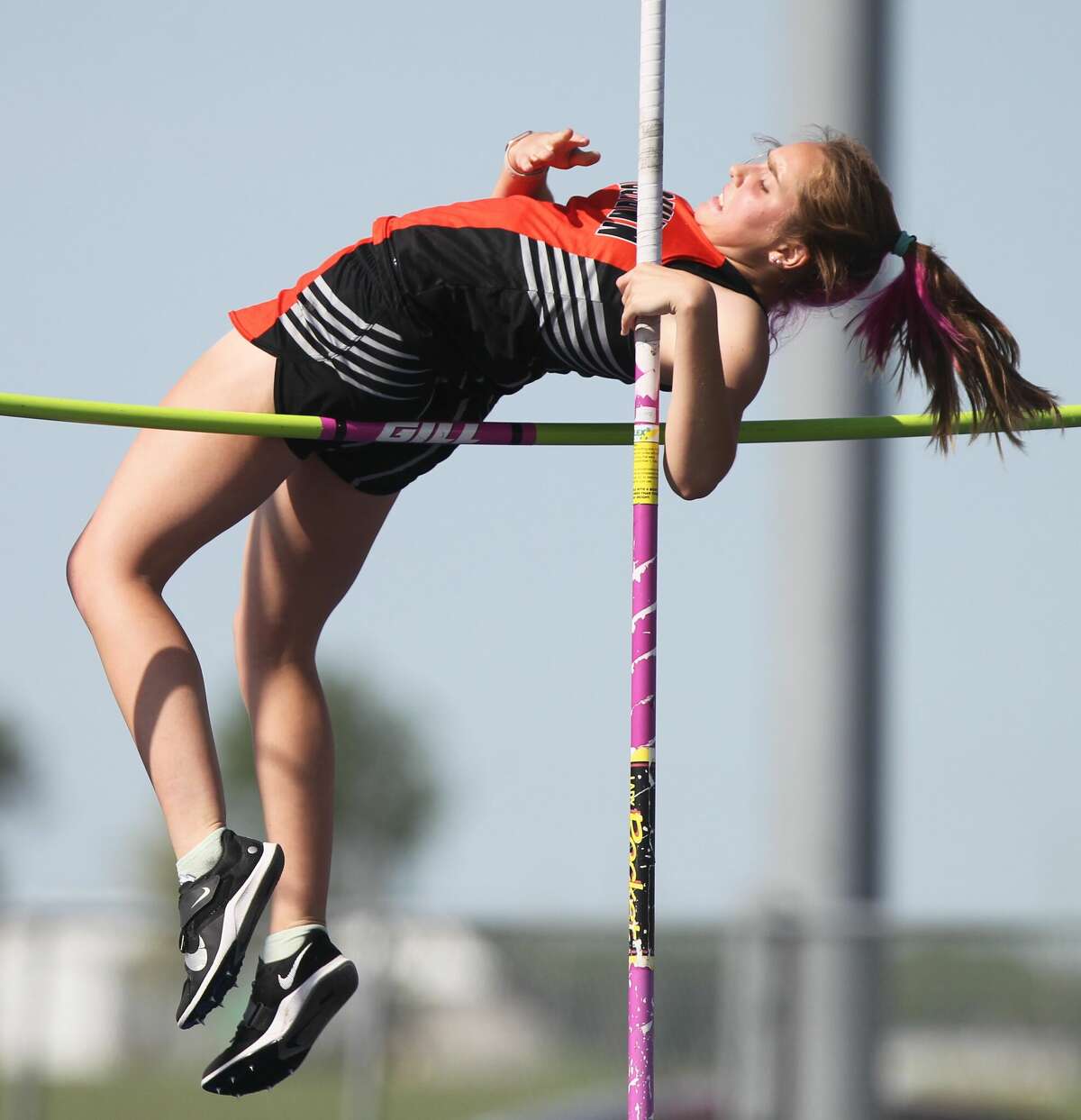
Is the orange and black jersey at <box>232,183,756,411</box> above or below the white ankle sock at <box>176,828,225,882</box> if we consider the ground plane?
above

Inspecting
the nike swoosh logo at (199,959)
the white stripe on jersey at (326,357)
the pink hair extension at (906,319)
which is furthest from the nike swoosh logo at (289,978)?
the pink hair extension at (906,319)

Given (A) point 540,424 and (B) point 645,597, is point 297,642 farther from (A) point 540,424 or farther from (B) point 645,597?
(B) point 645,597

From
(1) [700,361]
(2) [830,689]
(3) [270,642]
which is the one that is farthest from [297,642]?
(2) [830,689]

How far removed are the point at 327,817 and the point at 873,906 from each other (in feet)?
13.9

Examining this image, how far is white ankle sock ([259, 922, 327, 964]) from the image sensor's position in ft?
11.4

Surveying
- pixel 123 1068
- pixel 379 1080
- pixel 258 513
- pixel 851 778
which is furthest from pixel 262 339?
pixel 123 1068

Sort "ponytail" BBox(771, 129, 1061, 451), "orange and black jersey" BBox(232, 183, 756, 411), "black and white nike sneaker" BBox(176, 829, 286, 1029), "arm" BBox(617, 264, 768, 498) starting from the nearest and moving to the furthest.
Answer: "arm" BBox(617, 264, 768, 498), "black and white nike sneaker" BBox(176, 829, 286, 1029), "orange and black jersey" BBox(232, 183, 756, 411), "ponytail" BBox(771, 129, 1061, 451)

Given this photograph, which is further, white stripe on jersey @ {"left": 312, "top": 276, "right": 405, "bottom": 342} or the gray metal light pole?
the gray metal light pole

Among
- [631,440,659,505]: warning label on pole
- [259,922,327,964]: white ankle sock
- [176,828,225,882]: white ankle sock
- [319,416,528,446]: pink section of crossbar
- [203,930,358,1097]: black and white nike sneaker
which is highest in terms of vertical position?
[319,416,528,446]: pink section of crossbar

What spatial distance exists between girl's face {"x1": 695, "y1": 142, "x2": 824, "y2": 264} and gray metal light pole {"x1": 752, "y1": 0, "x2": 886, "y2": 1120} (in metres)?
3.46

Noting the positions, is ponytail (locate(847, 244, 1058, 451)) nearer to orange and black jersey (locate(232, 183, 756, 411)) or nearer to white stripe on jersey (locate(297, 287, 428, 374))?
orange and black jersey (locate(232, 183, 756, 411))

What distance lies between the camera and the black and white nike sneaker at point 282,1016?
11.2ft

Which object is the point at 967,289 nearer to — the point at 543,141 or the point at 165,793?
the point at 543,141

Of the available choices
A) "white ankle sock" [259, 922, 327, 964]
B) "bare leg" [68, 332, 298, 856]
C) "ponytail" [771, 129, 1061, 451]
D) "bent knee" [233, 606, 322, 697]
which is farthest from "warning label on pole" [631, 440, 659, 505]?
"white ankle sock" [259, 922, 327, 964]
